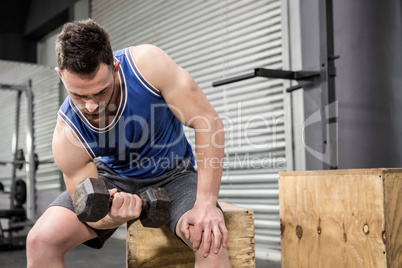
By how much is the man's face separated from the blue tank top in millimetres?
73

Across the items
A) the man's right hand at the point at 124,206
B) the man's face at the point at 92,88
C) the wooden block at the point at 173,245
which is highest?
the man's face at the point at 92,88

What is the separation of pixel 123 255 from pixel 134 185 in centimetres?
191

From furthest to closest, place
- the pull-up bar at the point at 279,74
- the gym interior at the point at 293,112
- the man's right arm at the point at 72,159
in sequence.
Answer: the pull-up bar at the point at 279,74 < the gym interior at the point at 293,112 < the man's right arm at the point at 72,159

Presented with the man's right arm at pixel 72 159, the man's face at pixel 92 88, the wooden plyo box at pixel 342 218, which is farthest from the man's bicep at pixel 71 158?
the wooden plyo box at pixel 342 218

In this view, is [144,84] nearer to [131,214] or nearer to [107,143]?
[107,143]

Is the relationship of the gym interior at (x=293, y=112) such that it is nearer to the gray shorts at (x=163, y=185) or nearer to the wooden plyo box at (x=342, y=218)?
the wooden plyo box at (x=342, y=218)

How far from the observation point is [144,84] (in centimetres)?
133

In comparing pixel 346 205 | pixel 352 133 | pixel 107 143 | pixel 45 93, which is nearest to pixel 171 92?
pixel 107 143

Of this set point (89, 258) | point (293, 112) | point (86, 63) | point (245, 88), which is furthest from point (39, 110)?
point (86, 63)

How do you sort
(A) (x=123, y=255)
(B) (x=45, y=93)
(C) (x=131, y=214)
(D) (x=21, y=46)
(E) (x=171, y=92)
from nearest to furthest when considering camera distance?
(C) (x=131, y=214)
(E) (x=171, y=92)
(A) (x=123, y=255)
(B) (x=45, y=93)
(D) (x=21, y=46)

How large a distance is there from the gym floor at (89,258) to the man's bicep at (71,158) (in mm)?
1605

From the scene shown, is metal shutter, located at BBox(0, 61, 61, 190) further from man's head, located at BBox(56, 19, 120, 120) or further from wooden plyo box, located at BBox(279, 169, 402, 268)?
man's head, located at BBox(56, 19, 120, 120)

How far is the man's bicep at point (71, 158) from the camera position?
4.50ft

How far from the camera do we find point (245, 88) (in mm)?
3041
